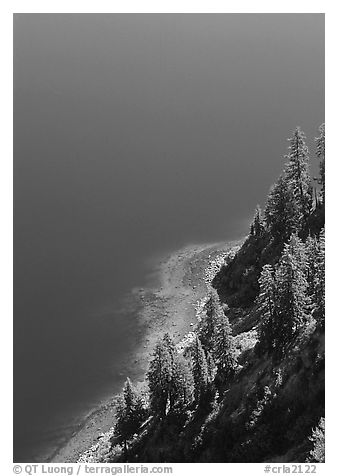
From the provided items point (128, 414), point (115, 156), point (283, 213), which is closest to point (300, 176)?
point (283, 213)

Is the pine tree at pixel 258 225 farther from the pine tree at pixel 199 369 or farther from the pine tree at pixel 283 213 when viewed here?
the pine tree at pixel 199 369

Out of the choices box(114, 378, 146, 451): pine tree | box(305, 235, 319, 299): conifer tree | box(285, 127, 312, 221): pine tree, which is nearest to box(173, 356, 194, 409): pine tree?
box(114, 378, 146, 451): pine tree

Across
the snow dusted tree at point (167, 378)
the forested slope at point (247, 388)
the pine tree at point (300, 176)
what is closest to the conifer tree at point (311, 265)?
the forested slope at point (247, 388)

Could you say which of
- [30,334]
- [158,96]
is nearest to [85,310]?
[30,334]

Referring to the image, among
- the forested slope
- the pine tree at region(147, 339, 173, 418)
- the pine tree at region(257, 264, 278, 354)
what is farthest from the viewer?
the pine tree at region(147, 339, 173, 418)

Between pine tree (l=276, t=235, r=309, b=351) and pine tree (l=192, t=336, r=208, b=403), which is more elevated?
pine tree (l=276, t=235, r=309, b=351)

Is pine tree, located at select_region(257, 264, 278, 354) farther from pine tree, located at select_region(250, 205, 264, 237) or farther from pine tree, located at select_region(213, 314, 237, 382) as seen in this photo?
pine tree, located at select_region(250, 205, 264, 237)

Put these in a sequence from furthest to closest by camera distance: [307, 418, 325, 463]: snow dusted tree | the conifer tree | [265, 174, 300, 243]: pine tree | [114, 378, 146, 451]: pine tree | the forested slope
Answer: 1. [265, 174, 300, 243]: pine tree
2. [114, 378, 146, 451]: pine tree
3. the conifer tree
4. the forested slope
5. [307, 418, 325, 463]: snow dusted tree
